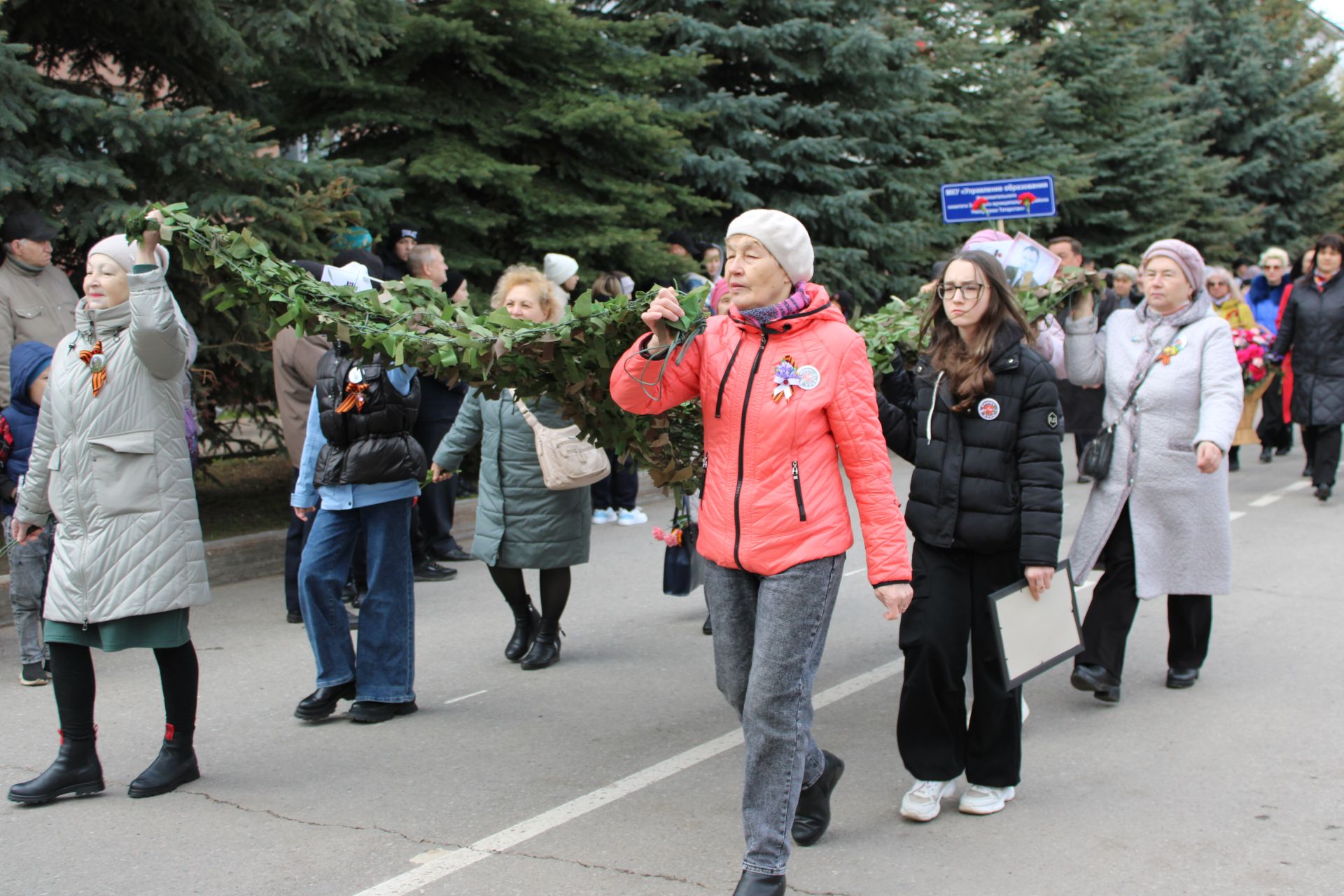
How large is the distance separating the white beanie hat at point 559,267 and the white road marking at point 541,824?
536 cm

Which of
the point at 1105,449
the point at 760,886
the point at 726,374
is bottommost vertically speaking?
the point at 760,886

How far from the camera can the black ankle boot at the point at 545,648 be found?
21.3 ft

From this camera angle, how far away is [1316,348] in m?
11.1

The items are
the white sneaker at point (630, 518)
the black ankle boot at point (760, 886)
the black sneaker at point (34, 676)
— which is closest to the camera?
the black ankle boot at point (760, 886)

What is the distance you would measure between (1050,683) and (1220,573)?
911 mm

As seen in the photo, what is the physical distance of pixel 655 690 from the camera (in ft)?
19.9

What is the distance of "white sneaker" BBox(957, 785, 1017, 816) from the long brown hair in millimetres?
1287

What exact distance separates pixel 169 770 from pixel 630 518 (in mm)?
5963

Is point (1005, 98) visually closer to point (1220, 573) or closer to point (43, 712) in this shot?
point (1220, 573)

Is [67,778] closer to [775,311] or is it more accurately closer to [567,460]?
[567,460]

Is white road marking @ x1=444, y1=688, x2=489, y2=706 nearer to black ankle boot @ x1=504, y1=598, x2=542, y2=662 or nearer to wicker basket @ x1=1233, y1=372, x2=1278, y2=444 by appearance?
black ankle boot @ x1=504, y1=598, x2=542, y2=662

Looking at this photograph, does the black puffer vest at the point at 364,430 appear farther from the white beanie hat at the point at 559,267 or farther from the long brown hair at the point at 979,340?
the white beanie hat at the point at 559,267

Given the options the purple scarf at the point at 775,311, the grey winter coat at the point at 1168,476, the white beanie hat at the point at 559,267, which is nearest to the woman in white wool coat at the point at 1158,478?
the grey winter coat at the point at 1168,476

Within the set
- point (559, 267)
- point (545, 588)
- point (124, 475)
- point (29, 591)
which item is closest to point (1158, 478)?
point (545, 588)
